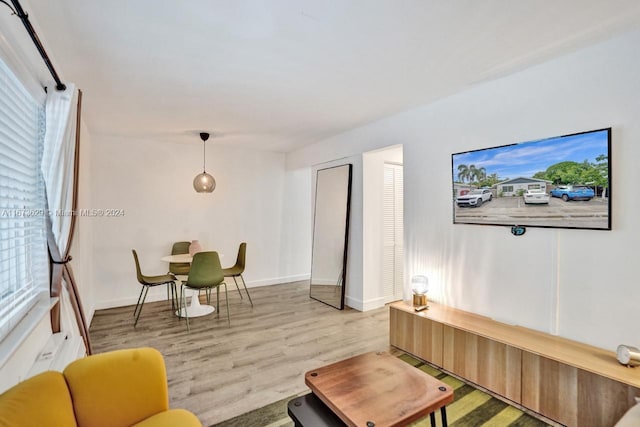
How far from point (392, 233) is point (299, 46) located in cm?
311

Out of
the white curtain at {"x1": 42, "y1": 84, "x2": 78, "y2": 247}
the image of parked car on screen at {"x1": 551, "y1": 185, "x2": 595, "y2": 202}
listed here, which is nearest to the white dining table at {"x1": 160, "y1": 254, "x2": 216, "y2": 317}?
the white curtain at {"x1": 42, "y1": 84, "x2": 78, "y2": 247}

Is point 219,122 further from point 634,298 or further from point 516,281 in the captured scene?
point 634,298

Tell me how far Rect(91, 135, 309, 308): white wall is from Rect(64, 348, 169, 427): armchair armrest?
12.1ft

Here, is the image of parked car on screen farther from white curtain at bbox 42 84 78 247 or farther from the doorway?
white curtain at bbox 42 84 78 247

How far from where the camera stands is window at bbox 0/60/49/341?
1.60 metres

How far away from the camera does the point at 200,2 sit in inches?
66.1

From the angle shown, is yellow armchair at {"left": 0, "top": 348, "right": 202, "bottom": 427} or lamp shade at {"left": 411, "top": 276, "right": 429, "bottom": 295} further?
lamp shade at {"left": 411, "top": 276, "right": 429, "bottom": 295}

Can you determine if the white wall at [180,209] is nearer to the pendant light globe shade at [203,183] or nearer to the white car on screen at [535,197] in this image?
the pendant light globe shade at [203,183]

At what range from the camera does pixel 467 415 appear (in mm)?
2111

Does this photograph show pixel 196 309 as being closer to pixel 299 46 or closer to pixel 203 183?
pixel 203 183

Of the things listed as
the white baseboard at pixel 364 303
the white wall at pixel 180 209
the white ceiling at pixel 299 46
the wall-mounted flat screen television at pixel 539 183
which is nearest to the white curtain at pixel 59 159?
the white ceiling at pixel 299 46

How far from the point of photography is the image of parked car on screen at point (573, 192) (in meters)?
2.18

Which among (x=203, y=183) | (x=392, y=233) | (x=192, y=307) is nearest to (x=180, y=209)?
(x=203, y=183)

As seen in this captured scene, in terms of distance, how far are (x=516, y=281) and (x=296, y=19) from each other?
2.60m
